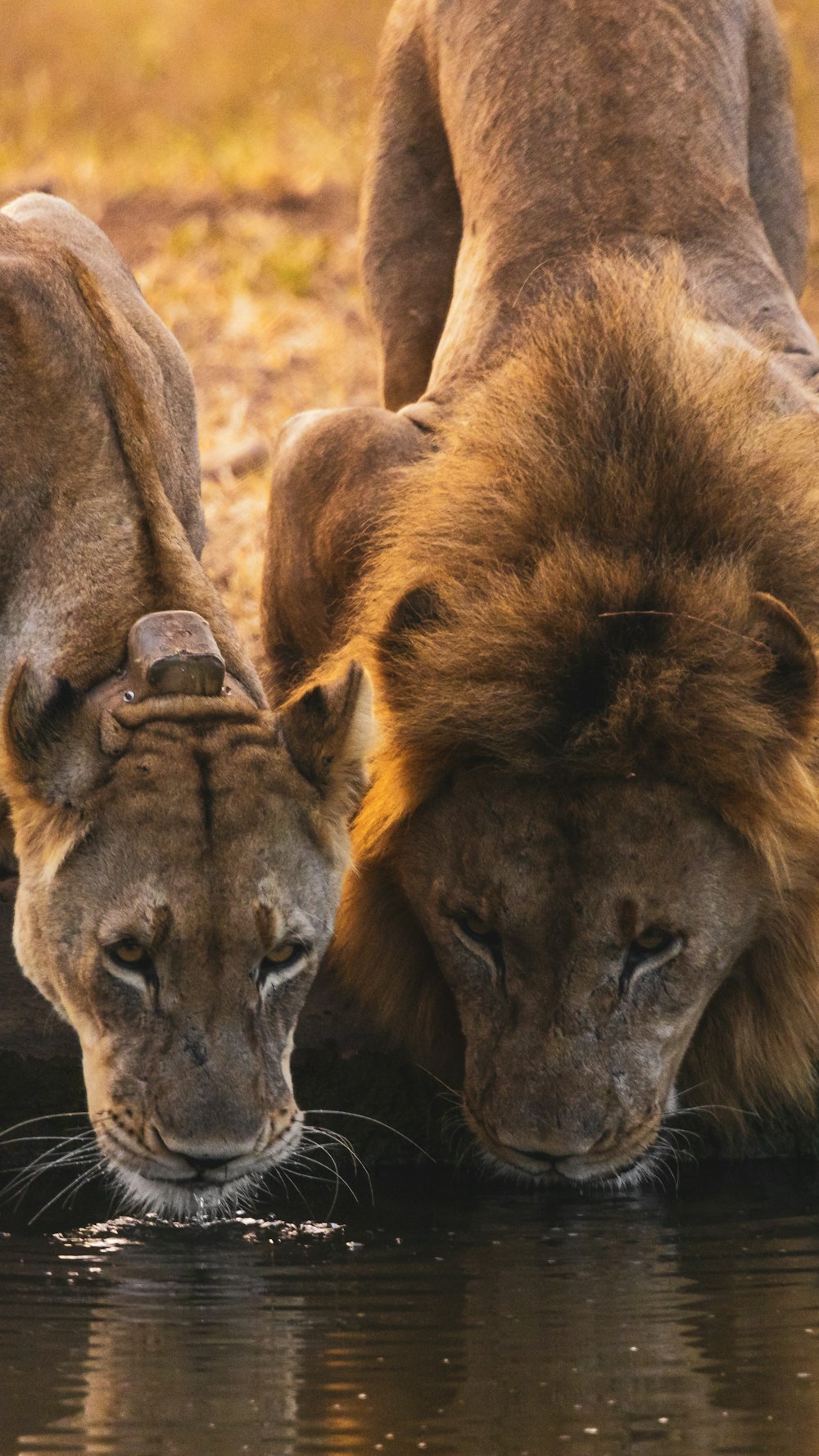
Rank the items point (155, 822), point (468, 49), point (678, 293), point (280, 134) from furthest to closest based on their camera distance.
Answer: point (280, 134) → point (468, 49) → point (678, 293) → point (155, 822)

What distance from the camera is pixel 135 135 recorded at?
545 inches

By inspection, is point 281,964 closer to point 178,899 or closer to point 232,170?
point 178,899

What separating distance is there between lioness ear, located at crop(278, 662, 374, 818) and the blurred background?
2.70m

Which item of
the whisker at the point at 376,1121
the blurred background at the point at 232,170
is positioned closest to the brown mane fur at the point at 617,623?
the whisker at the point at 376,1121

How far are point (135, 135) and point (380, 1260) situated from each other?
11.2 metres

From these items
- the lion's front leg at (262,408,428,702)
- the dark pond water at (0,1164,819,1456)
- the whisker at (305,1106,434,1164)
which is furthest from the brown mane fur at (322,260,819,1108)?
the lion's front leg at (262,408,428,702)

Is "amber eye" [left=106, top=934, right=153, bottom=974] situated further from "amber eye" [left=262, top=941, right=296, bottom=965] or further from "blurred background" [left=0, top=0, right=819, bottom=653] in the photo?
"blurred background" [left=0, top=0, right=819, bottom=653]

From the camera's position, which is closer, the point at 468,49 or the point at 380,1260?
the point at 380,1260

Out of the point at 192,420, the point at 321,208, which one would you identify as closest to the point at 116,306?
the point at 192,420

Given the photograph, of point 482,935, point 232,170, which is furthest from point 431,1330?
point 232,170

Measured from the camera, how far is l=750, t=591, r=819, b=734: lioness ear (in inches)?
158

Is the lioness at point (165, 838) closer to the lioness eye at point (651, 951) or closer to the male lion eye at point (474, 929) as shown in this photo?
the male lion eye at point (474, 929)

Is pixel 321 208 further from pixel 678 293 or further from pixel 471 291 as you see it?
pixel 678 293

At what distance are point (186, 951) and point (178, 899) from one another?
0.08 metres
